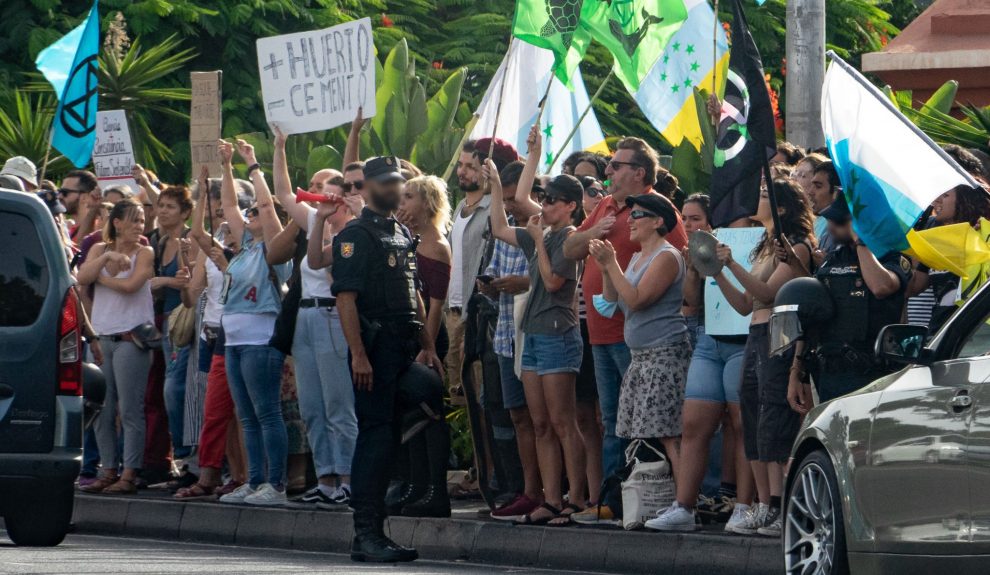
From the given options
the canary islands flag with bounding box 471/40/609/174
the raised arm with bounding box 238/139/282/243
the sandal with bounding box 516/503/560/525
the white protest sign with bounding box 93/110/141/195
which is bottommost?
the sandal with bounding box 516/503/560/525

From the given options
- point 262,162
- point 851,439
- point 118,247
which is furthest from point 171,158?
point 851,439

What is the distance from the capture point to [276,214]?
12.8m

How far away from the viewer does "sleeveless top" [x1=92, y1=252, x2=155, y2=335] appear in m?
13.5

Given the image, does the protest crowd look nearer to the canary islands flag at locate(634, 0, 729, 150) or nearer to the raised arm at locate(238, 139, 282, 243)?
the raised arm at locate(238, 139, 282, 243)

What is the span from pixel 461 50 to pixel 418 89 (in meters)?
11.9

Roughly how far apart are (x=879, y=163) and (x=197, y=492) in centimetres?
585

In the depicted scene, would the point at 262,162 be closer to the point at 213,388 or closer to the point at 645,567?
the point at 213,388

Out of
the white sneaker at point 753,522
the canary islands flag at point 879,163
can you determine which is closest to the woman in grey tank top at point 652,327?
the white sneaker at point 753,522

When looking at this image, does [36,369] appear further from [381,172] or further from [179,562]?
[381,172]

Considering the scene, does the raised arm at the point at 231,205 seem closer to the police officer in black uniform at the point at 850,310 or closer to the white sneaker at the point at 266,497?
the white sneaker at the point at 266,497

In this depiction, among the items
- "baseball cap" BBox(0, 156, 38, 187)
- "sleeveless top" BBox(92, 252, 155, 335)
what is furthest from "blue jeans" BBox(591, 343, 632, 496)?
"baseball cap" BBox(0, 156, 38, 187)

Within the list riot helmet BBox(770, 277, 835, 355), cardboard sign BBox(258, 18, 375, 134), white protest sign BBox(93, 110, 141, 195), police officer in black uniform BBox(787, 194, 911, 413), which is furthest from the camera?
white protest sign BBox(93, 110, 141, 195)

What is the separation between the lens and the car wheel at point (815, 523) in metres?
7.42

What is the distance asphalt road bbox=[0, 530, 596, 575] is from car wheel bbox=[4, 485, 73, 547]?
0.25ft
